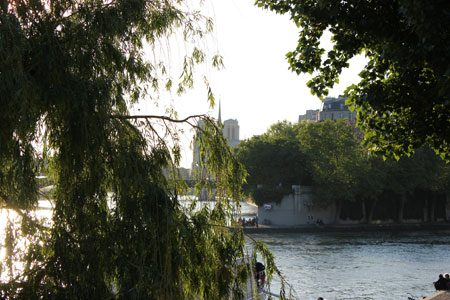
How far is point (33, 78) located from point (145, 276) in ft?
7.46

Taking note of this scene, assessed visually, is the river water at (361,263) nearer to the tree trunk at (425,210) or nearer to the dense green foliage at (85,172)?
the tree trunk at (425,210)

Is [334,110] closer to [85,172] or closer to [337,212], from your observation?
[337,212]

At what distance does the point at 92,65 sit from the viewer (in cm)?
613

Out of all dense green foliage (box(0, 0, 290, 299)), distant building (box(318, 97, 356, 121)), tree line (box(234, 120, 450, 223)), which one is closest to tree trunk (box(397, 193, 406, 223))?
tree line (box(234, 120, 450, 223))

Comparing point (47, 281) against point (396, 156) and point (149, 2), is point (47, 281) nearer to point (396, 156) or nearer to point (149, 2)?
point (149, 2)

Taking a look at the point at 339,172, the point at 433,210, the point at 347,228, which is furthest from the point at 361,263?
the point at 433,210

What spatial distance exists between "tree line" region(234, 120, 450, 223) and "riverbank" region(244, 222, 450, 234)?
8.44 ft

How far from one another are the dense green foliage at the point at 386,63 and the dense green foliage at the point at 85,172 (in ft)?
12.1

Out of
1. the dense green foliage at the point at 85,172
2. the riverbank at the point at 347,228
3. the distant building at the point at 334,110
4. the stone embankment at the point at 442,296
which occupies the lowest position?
the riverbank at the point at 347,228

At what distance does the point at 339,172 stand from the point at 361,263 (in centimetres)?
2036

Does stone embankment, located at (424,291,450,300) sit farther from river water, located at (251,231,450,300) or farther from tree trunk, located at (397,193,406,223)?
tree trunk, located at (397,193,406,223)

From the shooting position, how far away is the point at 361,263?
1476 inches

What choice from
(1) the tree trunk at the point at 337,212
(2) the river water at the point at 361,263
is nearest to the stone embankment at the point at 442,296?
(2) the river water at the point at 361,263

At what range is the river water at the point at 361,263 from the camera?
29.1 meters
